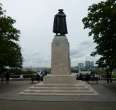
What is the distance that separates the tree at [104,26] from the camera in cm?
3894

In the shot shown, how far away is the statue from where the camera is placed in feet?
123

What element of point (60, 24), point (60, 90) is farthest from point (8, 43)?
point (60, 90)

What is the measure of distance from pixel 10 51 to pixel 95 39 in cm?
1222

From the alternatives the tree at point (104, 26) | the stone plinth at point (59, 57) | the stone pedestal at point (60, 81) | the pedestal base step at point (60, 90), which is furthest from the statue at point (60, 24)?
the pedestal base step at point (60, 90)

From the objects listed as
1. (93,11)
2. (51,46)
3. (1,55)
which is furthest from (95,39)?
(1,55)

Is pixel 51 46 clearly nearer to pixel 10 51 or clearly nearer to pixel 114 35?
pixel 114 35

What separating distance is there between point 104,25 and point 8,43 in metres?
15.4

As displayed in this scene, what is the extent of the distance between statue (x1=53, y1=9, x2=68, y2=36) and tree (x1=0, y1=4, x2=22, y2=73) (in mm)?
7869

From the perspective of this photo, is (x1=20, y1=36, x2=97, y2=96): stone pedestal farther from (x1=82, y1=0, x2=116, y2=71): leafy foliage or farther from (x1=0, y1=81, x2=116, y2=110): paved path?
(x1=82, y1=0, x2=116, y2=71): leafy foliage

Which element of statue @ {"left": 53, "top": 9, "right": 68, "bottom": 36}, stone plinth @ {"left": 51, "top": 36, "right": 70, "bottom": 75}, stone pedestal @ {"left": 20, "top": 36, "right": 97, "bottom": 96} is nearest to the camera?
stone pedestal @ {"left": 20, "top": 36, "right": 97, "bottom": 96}

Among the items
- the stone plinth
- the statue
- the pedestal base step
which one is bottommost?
the pedestal base step

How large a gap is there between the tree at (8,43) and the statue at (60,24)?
787cm

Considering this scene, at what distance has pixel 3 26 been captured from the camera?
44.6 m

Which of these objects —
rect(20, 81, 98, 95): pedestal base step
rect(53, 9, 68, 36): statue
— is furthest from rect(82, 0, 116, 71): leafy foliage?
rect(20, 81, 98, 95): pedestal base step
